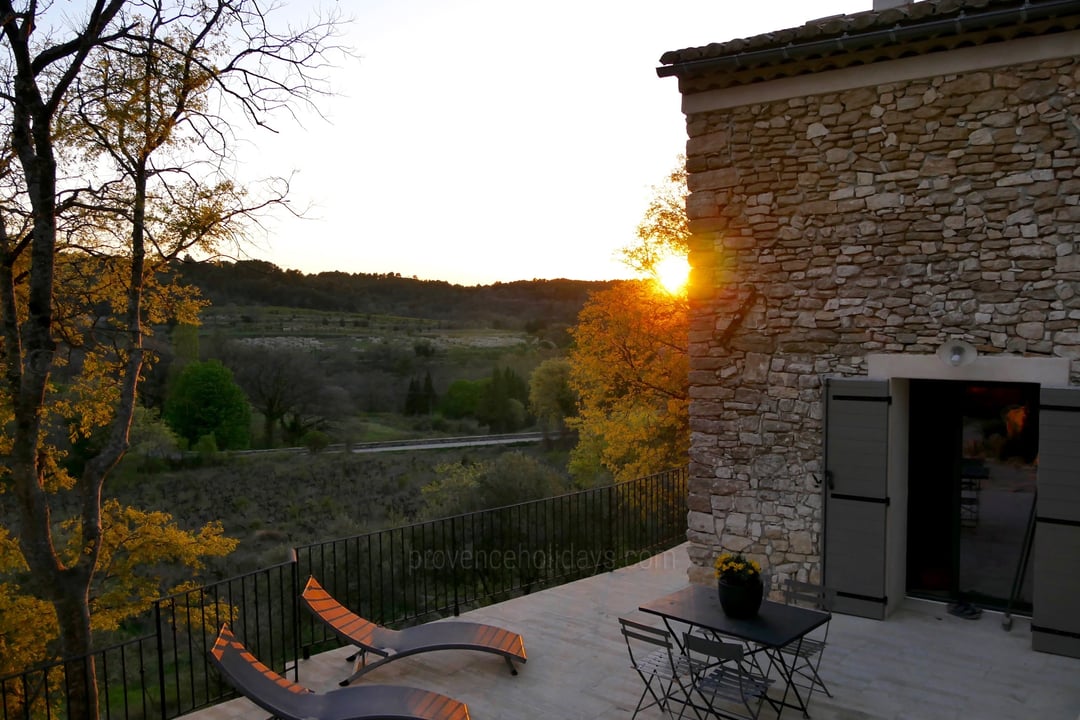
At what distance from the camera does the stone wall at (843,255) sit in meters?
5.40

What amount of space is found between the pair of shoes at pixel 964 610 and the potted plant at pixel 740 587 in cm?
266

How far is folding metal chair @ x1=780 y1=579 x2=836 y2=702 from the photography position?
468cm

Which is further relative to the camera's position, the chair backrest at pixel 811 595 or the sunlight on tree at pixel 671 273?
the sunlight on tree at pixel 671 273

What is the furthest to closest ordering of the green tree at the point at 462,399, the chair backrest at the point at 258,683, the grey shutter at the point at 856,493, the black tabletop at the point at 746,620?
1. the green tree at the point at 462,399
2. the grey shutter at the point at 856,493
3. the black tabletop at the point at 746,620
4. the chair backrest at the point at 258,683

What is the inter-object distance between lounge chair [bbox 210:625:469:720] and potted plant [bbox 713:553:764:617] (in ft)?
5.83

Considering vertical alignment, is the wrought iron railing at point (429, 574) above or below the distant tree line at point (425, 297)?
below

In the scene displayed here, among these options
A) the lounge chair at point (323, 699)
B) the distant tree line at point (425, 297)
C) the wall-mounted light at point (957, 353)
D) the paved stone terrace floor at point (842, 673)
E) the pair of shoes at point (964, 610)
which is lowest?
the paved stone terrace floor at point (842, 673)

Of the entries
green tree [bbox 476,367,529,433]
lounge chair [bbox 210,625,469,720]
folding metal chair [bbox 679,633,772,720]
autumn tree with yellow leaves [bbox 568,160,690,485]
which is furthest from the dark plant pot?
green tree [bbox 476,367,529,433]

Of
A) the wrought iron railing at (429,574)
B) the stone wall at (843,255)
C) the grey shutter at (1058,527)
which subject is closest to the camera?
the grey shutter at (1058,527)

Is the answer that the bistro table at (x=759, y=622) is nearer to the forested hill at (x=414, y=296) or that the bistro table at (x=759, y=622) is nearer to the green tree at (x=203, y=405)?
the green tree at (x=203, y=405)

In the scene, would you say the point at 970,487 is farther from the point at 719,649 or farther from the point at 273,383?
the point at 273,383

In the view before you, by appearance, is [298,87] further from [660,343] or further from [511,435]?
[511,435]

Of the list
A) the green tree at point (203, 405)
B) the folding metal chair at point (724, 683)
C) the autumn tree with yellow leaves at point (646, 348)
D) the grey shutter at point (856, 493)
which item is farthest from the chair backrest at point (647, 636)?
the green tree at point (203, 405)

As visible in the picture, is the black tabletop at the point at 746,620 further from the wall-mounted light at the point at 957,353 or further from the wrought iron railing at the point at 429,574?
the wrought iron railing at the point at 429,574
